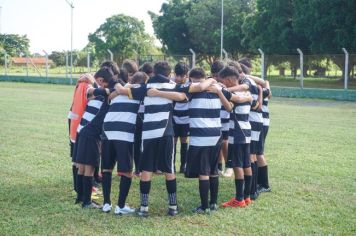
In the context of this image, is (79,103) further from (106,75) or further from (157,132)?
(157,132)

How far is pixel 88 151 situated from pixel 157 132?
3.01 feet

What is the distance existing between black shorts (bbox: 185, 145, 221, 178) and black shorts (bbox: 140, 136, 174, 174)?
0.80 ft

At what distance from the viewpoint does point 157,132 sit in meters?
5.59

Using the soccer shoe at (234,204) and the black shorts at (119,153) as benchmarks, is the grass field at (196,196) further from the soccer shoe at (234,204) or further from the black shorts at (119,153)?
the black shorts at (119,153)

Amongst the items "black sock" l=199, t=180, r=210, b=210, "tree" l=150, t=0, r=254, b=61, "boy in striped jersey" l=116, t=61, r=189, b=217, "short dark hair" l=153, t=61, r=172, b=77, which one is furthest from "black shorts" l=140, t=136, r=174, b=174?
"tree" l=150, t=0, r=254, b=61

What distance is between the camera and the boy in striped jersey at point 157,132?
5.61 m

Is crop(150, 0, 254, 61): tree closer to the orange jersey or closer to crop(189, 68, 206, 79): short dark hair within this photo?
crop(189, 68, 206, 79): short dark hair

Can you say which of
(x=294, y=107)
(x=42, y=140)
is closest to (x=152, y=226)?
(x=42, y=140)

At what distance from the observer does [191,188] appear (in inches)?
275

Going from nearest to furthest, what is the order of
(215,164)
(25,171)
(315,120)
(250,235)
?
(250,235)
(215,164)
(25,171)
(315,120)

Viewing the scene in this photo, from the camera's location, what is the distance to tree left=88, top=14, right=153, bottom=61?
71.2m

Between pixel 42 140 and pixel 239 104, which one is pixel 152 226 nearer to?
pixel 239 104

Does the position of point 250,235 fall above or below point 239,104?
below

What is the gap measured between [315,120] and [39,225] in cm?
1141
